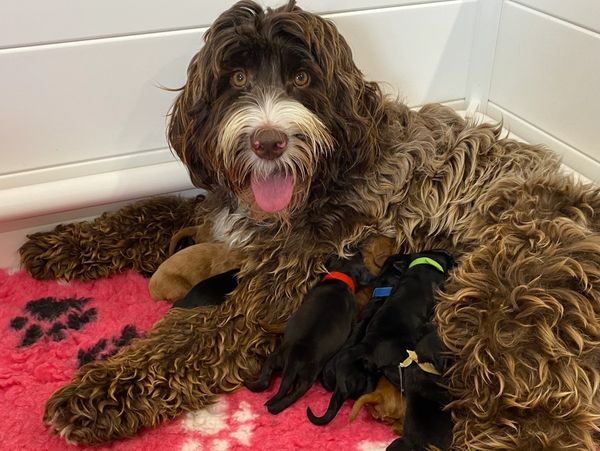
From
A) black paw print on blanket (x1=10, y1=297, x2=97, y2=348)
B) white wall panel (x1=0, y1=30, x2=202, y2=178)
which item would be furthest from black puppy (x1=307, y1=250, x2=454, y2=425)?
white wall panel (x1=0, y1=30, x2=202, y2=178)

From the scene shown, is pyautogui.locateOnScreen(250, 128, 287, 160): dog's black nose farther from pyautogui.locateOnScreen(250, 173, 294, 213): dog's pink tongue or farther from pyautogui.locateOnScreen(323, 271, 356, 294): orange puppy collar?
pyautogui.locateOnScreen(323, 271, 356, 294): orange puppy collar

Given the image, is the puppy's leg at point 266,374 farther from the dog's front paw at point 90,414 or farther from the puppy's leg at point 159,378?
the dog's front paw at point 90,414

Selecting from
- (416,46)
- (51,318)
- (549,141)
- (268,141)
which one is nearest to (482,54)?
(416,46)

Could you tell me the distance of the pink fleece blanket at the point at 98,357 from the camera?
2145mm

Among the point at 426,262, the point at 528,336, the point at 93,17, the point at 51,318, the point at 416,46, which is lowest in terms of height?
the point at 51,318

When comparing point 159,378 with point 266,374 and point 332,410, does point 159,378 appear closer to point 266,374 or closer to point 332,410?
point 266,374

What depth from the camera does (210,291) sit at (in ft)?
7.88

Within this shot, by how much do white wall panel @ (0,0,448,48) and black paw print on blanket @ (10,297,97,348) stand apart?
1031 millimetres

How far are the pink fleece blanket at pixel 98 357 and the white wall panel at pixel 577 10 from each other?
68.9 inches

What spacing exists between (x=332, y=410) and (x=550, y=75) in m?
1.76

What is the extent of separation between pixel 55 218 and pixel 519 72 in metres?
2.20

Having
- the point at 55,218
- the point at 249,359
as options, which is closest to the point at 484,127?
the point at 249,359

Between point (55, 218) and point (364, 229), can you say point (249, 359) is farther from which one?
point (55, 218)

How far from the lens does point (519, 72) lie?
3061mm
